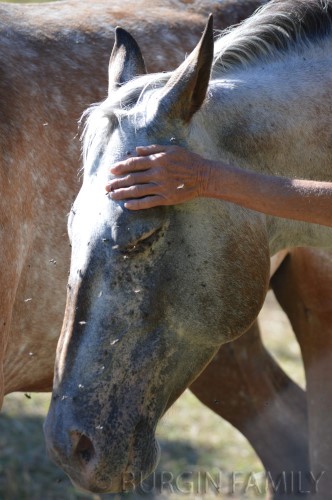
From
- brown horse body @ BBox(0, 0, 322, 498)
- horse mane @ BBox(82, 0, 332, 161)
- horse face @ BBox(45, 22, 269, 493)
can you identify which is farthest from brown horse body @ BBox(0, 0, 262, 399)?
horse face @ BBox(45, 22, 269, 493)

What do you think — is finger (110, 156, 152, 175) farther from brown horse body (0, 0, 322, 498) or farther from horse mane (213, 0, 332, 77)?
brown horse body (0, 0, 322, 498)

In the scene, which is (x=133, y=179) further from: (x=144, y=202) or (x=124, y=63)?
(x=124, y=63)

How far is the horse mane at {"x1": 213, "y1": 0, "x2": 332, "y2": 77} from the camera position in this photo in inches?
109

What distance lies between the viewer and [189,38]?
370cm

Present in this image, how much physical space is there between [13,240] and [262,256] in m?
0.87

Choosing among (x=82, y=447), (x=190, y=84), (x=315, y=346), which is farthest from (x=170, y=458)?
(x=190, y=84)

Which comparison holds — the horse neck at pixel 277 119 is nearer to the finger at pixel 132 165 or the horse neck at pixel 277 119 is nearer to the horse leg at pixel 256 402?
the finger at pixel 132 165

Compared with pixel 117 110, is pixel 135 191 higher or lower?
lower

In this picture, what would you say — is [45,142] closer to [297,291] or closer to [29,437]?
[297,291]

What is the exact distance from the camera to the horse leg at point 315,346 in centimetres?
370

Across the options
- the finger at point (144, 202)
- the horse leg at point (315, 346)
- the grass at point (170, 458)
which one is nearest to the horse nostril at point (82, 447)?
the finger at point (144, 202)

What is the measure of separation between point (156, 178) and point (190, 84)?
27 centimetres

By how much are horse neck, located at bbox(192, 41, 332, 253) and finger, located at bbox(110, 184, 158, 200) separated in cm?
26

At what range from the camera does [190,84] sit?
2396 millimetres
